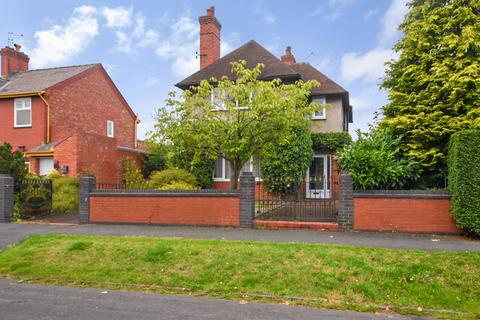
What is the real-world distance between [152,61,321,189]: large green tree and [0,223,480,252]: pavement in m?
2.72

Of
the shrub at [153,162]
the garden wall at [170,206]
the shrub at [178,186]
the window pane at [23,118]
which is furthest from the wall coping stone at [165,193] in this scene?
the window pane at [23,118]

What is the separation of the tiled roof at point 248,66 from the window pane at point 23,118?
8183 mm

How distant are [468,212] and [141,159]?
1611cm

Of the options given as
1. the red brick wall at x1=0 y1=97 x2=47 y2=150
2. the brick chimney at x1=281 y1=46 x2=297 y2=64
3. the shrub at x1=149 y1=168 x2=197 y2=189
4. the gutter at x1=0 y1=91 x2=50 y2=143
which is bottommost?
the shrub at x1=149 y1=168 x2=197 y2=189

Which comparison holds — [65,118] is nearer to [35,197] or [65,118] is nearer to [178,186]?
[35,197]

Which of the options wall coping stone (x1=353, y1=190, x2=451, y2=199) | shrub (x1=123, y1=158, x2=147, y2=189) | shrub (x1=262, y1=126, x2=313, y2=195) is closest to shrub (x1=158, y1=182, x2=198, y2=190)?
shrub (x1=123, y1=158, x2=147, y2=189)

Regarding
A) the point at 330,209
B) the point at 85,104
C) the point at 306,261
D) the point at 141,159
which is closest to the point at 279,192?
the point at 330,209

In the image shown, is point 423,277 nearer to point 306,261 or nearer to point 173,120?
point 306,261

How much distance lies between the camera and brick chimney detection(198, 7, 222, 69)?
2330 cm

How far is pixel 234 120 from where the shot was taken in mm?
12414

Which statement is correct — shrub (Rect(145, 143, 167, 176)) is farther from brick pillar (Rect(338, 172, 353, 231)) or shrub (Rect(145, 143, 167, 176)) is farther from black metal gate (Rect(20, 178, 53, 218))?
brick pillar (Rect(338, 172, 353, 231))

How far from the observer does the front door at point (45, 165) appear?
1886 cm

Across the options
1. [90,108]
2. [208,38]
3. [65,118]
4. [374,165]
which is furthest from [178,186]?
[90,108]

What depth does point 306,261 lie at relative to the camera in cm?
738
